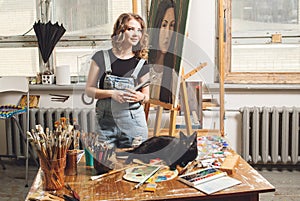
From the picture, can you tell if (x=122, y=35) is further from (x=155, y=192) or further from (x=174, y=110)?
(x=155, y=192)

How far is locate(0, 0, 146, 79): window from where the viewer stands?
3740 mm

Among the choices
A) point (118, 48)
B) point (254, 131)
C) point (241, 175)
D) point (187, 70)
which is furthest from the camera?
point (254, 131)

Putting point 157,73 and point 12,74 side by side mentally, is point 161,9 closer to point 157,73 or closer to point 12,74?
point 157,73

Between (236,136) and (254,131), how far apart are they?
191 mm

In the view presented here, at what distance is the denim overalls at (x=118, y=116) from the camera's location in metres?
1.96

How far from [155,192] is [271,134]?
2262mm

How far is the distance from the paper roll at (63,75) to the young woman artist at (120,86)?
5.69 feet

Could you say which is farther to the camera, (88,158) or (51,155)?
(88,158)

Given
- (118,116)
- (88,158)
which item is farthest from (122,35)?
(88,158)

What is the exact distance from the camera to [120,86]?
197cm

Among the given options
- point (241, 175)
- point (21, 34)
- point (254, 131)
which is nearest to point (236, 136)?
point (254, 131)

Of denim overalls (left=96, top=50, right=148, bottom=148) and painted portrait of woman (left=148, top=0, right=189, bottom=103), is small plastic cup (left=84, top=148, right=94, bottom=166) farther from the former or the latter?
painted portrait of woman (left=148, top=0, right=189, bottom=103)

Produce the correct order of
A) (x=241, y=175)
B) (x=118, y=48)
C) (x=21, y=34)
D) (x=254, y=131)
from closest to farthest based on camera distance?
(x=241, y=175)
(x=118, y=48)
(x=254, y=131)
(x=21, y=34)

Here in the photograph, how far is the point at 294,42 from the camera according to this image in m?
3.64
